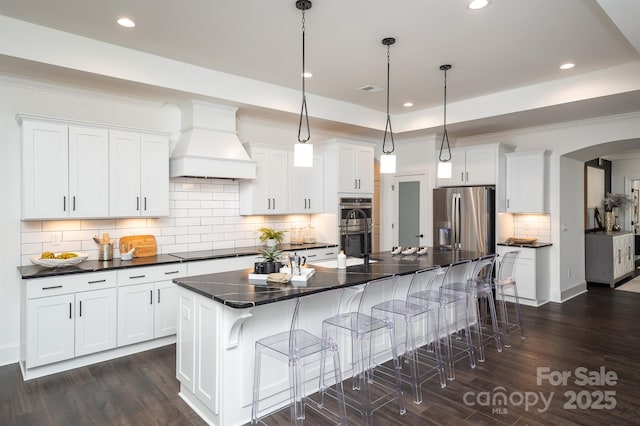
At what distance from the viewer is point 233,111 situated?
507cm

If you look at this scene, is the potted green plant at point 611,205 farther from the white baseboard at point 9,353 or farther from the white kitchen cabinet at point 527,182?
the white baseboard at point 9,353

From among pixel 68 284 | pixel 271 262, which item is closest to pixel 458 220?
pixel 271 262

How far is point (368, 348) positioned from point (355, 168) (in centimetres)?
335

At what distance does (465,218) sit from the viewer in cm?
640

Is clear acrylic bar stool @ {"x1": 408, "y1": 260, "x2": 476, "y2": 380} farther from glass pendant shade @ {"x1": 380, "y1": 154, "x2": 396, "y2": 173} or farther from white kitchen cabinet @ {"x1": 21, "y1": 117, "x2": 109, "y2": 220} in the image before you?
white kitchen cabinet @ {"x1": 21, "y1": 117, "x2": 109, "y2": 220}

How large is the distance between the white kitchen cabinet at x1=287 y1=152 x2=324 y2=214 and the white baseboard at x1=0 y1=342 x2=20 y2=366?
11.5ft

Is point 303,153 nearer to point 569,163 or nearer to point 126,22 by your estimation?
point 126,22

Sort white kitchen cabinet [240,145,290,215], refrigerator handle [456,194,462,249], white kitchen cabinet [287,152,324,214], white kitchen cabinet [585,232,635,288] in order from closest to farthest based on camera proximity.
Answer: white kitchen cabinet [240,145,290,215]
white kitchen cabinet [287,152,324,214]
refrigerator handle [456,194,462,249]
white kitchen cabinet [585,232,635,288]

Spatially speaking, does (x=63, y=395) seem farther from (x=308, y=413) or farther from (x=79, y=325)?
(x=308, y=413)

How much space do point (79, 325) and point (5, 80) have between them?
2500 mm

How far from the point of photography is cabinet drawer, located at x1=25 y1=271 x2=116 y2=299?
3.48 metres

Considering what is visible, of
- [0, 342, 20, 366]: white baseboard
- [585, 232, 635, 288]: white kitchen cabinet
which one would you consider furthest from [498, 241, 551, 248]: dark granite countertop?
[0, 342, 20, 366]: white baseboard

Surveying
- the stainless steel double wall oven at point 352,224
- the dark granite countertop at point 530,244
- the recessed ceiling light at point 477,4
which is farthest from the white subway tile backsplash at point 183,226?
the recessed ceiling light at point 477,4

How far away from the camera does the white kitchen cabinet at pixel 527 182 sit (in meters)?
6.07
